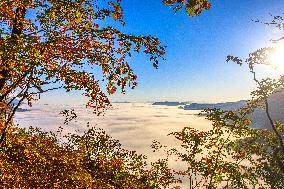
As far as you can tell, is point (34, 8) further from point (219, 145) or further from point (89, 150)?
point (89, 150)

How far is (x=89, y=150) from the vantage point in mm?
37969

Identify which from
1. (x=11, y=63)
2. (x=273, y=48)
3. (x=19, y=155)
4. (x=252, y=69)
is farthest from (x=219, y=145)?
(x=11, y=63)

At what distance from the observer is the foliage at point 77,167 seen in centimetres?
1633

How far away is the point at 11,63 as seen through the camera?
6.30m

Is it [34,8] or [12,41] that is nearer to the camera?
[12,41]

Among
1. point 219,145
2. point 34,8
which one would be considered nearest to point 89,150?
point 219,145

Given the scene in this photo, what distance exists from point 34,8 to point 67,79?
13.2 feet

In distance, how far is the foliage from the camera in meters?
16.3

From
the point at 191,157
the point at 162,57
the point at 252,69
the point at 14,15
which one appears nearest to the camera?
the point at 162,57

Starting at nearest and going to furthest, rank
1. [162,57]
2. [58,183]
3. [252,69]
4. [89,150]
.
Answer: [162,57] → [58,183] → [252,69] → [89,150]

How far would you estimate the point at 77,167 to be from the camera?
Answer: 22906 mm

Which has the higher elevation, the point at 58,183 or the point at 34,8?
the point at 34,8

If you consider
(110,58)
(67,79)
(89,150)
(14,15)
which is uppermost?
(14,15)

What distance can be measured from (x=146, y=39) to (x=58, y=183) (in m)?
16.7
